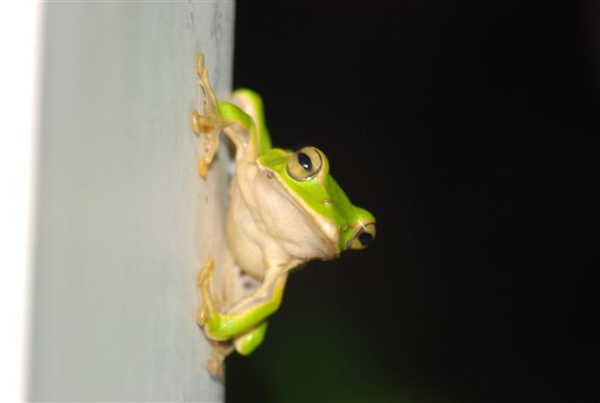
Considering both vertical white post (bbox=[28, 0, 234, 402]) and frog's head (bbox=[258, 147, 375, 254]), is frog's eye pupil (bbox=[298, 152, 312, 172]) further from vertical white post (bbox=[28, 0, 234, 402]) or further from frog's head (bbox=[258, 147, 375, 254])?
vertical white post (bbox=[28, 0, 234, 402])

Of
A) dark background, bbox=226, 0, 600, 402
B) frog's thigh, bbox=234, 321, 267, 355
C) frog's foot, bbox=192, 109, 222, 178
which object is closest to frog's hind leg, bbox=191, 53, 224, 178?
frog's foot, bbox=192, 109, 222, 178

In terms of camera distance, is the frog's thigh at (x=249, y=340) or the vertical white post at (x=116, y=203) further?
the frog's thigh at (x=249, y=340)

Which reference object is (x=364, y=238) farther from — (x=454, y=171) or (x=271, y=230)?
(x=454, y=171)

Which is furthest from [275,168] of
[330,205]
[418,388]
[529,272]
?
[529,272]

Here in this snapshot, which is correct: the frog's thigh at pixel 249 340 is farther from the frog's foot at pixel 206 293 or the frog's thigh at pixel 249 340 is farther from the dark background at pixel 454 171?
the dark background at pixel 454 171

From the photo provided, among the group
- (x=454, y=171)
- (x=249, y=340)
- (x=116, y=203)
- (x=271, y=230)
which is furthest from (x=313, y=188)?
(x=454, y=171)

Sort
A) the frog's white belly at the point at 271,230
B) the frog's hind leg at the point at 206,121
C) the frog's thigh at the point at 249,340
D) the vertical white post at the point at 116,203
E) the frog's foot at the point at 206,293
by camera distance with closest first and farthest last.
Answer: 1. the vertical white post at the point at 116,203
2. the frog's hind leg at the point at 206,121
3. the frog's foot at the point at 206,293
4. the frog's white belly at the point at 271,230
5. the frog's thigh at the point at 249,340

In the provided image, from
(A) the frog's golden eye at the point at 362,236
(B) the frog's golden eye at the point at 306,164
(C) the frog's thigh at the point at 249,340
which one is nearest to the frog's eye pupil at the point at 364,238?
(A) the frog's golden eye at the point at 362,236
